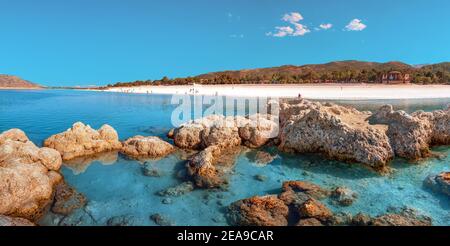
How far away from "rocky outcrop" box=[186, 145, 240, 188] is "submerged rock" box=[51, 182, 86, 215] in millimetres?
3293

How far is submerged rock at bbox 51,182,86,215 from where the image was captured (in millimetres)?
7418

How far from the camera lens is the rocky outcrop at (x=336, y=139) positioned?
405 inches

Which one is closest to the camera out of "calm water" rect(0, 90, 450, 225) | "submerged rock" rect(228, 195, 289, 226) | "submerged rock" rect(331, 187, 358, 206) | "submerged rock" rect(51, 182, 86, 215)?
"submerged rock" rect(228, 195, 289, 226)

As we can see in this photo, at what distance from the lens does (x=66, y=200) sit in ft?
25.9

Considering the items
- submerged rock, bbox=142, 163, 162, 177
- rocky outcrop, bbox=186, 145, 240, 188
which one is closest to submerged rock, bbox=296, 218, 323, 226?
rocky outcrop, bbox=186, 145, 240, 188

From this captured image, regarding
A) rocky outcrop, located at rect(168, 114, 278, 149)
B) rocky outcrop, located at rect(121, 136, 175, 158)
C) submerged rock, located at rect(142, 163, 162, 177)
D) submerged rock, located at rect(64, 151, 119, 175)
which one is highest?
rocky outcrop, located at rect(168, 114, 278, 149)

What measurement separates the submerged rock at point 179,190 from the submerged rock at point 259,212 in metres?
1.64

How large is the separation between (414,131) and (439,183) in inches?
138

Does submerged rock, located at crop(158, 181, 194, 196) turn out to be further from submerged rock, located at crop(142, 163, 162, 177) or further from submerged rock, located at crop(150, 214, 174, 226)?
submerged rock, located at crop(142, 163, 162, 177)

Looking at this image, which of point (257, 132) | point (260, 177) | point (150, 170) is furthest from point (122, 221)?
point (257, 132)

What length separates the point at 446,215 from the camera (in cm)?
687

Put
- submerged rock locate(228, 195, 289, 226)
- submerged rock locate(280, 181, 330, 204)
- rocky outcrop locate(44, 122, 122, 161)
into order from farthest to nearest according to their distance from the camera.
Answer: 1. rocky outcrop locate(44, 122, 122, 161)
2. submerged rock locate(280, 181, 330, 204)
3. submerged rock locate(228, 195, 289, 226)
